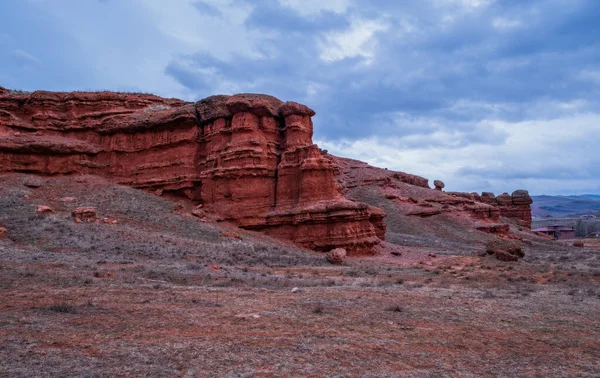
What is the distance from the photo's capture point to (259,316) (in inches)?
346

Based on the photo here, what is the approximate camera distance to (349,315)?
9.23m

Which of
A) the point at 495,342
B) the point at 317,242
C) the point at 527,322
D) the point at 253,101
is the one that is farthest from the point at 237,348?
the point at 253,101

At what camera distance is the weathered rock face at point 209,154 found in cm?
2659

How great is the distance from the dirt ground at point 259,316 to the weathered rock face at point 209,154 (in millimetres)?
6647

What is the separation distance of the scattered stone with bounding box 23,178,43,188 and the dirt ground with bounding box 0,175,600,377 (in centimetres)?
806

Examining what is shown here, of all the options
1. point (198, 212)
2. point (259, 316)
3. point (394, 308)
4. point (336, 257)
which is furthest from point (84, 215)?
point (394, 308)

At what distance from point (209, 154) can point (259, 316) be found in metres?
21.8

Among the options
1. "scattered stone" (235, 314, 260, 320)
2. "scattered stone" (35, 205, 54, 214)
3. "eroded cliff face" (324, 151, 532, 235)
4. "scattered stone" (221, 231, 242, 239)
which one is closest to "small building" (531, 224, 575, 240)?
"eroded cliff face" (324, 151, 532, 235)

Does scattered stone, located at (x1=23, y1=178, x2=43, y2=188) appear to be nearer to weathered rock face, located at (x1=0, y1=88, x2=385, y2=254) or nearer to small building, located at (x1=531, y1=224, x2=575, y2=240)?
weathered rock face, located at (x1=0, y1=88, x2=385, y2=254)

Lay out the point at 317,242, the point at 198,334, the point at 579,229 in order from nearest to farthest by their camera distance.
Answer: the point at 198,334 < the point at 317,242 < the point at 579,229

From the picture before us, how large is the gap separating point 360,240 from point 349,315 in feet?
55.0

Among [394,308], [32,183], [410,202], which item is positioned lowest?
[394,308]

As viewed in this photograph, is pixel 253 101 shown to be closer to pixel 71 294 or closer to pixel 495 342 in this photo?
pixel 71 294

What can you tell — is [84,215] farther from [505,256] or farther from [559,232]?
[559,232]
